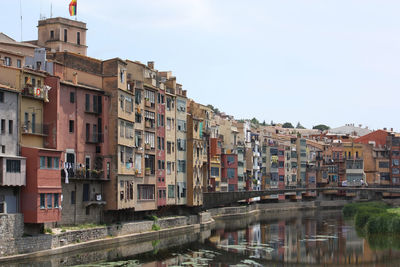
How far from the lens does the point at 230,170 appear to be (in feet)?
393

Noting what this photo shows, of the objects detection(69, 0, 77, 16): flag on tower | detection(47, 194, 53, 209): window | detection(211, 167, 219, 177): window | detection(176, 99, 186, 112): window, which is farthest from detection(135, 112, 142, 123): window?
detection(211, 167, 219, 177): window

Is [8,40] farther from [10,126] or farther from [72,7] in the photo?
[10,126]

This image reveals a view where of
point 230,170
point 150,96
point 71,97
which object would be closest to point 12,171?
point 71,97

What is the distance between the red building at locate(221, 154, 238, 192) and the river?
1307 inches

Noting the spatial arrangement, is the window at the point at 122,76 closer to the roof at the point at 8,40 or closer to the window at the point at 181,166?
the window at the point at 181,166

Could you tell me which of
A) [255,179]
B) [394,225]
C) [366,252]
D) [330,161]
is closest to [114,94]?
[366,252]

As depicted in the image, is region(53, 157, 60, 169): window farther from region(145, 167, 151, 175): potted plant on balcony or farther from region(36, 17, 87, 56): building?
region(36, 17, 87, 56): building

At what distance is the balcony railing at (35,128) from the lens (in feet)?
181

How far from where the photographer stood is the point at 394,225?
74.2 m

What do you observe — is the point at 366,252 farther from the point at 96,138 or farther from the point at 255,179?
the point at 255,179

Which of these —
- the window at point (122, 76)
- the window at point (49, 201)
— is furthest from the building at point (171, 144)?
the window at point (49, 201)

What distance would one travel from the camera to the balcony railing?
55031 mm

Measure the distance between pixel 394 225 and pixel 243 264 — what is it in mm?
27842

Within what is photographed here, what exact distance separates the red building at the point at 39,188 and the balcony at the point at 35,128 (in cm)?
234
